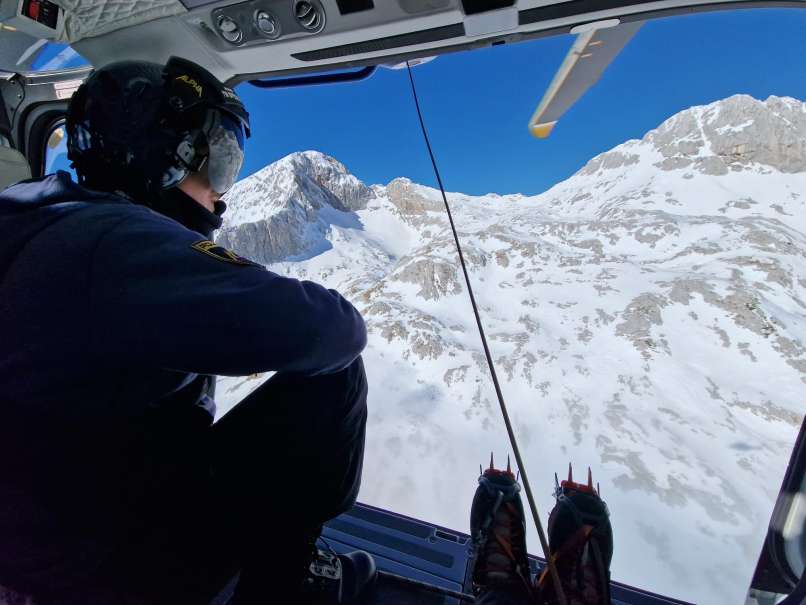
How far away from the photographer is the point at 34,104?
2254 mm

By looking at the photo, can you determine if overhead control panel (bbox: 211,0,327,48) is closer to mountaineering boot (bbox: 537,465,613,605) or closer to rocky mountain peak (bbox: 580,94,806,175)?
mountaineering boot (bbox: 537,465,613,605)

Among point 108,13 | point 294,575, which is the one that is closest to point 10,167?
point 108,13

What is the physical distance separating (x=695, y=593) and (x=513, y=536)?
18.5 feet

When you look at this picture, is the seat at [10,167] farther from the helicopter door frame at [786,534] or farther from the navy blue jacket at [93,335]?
the helicopter door frame at [786,534]

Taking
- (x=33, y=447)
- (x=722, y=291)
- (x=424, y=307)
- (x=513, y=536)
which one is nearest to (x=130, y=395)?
(x=33, y=447)

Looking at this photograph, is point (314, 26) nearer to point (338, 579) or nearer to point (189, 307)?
point (189, 307)

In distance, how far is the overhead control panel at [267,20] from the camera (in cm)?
152

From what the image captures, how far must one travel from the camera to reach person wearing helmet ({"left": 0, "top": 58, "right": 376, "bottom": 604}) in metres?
0.54

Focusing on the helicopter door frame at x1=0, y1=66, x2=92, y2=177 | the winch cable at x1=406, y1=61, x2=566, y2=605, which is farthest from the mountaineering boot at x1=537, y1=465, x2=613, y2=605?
the helicopter door frame at x1=0, y1=66, x2=92, y2=177

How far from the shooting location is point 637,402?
51.6 ft

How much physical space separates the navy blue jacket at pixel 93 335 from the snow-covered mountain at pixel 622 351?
4.70ft

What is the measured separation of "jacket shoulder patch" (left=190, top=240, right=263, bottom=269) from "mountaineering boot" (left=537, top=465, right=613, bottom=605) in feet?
4.17

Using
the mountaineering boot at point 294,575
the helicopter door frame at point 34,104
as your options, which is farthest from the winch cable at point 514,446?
the helicopter door frame at point 34,104

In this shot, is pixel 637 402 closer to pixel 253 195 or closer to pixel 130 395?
pixel 130 395
